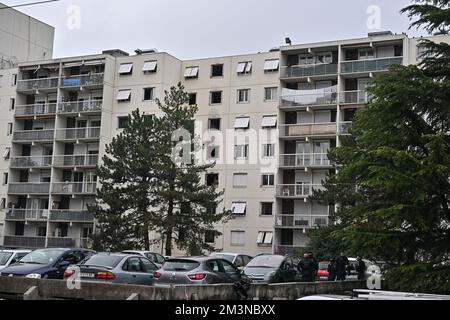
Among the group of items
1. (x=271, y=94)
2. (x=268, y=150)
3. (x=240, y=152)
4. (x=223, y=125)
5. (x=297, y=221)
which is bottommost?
(x=297, y=221)

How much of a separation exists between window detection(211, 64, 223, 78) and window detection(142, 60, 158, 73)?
5.16 meters

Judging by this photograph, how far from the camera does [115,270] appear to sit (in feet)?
60.6

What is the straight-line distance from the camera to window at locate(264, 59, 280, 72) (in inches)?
2216

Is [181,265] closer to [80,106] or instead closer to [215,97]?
[215,97]

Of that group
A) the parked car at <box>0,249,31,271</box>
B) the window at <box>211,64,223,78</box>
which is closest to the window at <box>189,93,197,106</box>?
the window at <box>211,64,223,78</box>

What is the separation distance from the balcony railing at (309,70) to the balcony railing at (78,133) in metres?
18.1

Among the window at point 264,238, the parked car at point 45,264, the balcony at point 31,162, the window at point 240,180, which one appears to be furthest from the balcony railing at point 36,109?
the parked car at point 45,264

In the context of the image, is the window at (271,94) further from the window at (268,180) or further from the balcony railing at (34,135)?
the balcony railing at (34,135)

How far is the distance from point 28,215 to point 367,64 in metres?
33.5

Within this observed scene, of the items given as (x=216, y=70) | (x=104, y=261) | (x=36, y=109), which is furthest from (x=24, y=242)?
(x=104, y=261)

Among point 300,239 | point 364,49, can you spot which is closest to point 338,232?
point 300,239

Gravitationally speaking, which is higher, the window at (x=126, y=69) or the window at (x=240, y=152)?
the window at (x=126, y=69)

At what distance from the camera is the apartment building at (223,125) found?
2096 inches

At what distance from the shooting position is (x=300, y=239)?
52875 mm
